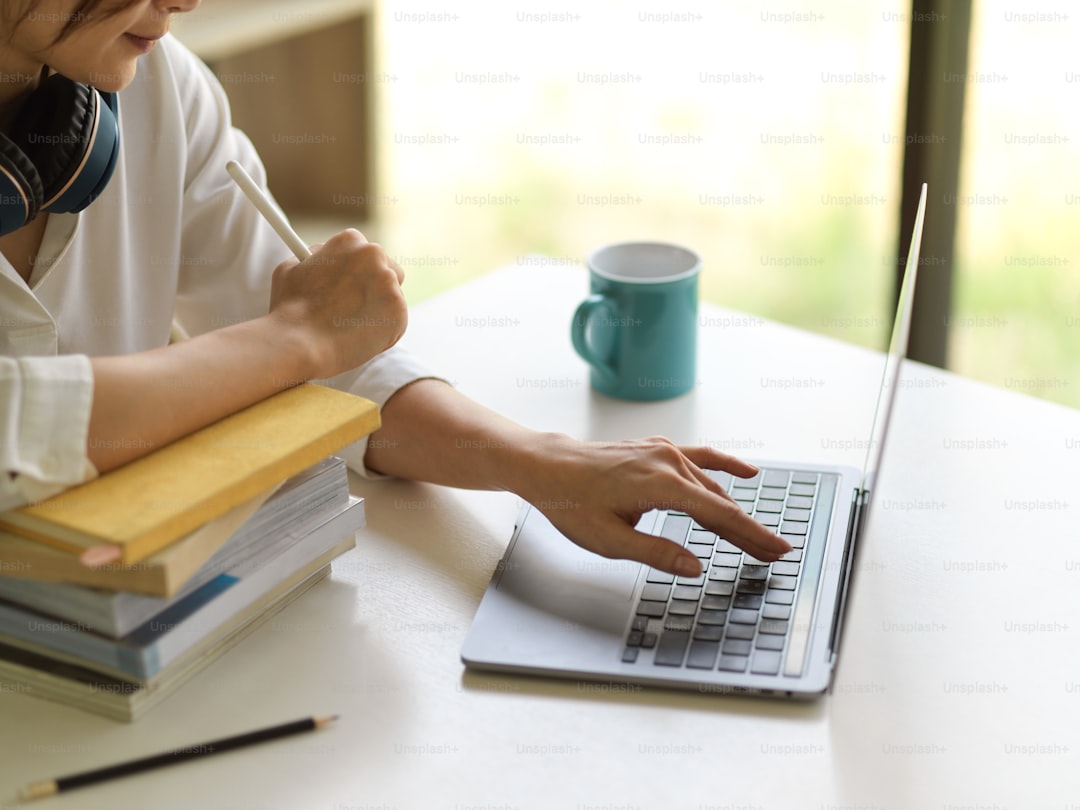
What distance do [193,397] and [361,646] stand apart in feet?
0.71

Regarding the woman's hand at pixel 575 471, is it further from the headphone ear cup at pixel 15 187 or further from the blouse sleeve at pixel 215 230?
the headphone ear cup at pixel 15 187

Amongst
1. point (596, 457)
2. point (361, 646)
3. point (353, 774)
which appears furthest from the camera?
point (596, 457)

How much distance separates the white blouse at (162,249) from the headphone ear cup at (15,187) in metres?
0.12

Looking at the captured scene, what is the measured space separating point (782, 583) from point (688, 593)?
74 millimetres

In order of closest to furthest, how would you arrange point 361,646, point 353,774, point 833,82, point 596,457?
1. point 353,774
2. point 361,646
3. point 596,457
4. point 833,82

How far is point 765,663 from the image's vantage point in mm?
816

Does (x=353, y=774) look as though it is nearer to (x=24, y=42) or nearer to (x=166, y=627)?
(x=166, y=627)

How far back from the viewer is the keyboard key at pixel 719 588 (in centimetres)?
90

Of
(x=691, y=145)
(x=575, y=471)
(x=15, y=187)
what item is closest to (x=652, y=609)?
(x=575, y=471)

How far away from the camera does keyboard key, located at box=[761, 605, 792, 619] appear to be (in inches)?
34.0

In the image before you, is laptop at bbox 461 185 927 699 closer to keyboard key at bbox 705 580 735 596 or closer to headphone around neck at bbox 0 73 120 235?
keyboard key at bbox 705 580 735 596

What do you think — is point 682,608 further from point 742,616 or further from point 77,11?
point 77,11

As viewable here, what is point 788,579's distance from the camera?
910 millimetres

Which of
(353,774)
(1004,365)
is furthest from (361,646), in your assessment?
(1004,365)
